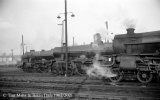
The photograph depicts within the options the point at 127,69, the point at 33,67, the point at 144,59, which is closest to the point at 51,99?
the point at 127,69

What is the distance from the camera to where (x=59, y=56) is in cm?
1888

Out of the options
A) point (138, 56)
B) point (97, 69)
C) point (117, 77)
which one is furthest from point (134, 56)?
point (97, 69)

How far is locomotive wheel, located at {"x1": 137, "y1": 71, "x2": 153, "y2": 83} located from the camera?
11.1 metres

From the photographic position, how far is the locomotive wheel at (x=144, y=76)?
11.1 m

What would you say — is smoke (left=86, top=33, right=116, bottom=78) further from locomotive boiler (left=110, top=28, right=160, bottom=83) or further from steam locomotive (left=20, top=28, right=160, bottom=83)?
locomotive boiler (left=110, top=28, right=160, bottom=83)

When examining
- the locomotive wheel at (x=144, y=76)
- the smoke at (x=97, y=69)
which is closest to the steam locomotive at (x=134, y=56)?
the locomotive wheel at (x=144, y=76)

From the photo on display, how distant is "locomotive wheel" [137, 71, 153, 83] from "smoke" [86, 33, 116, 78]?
1.76 meters

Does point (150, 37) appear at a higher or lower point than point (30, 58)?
higher

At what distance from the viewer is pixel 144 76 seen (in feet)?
36.8

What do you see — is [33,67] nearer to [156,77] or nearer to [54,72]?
[54,72]

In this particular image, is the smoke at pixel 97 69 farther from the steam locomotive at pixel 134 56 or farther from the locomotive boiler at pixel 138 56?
the locomotive boiler at pixel 138 56

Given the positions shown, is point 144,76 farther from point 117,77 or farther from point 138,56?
point 117,77

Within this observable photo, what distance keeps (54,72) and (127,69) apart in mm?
9429

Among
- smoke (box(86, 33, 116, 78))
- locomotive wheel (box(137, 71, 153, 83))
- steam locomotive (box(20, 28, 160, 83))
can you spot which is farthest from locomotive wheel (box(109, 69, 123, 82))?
locomotive wheel (box(137, 71, 153, 83))
